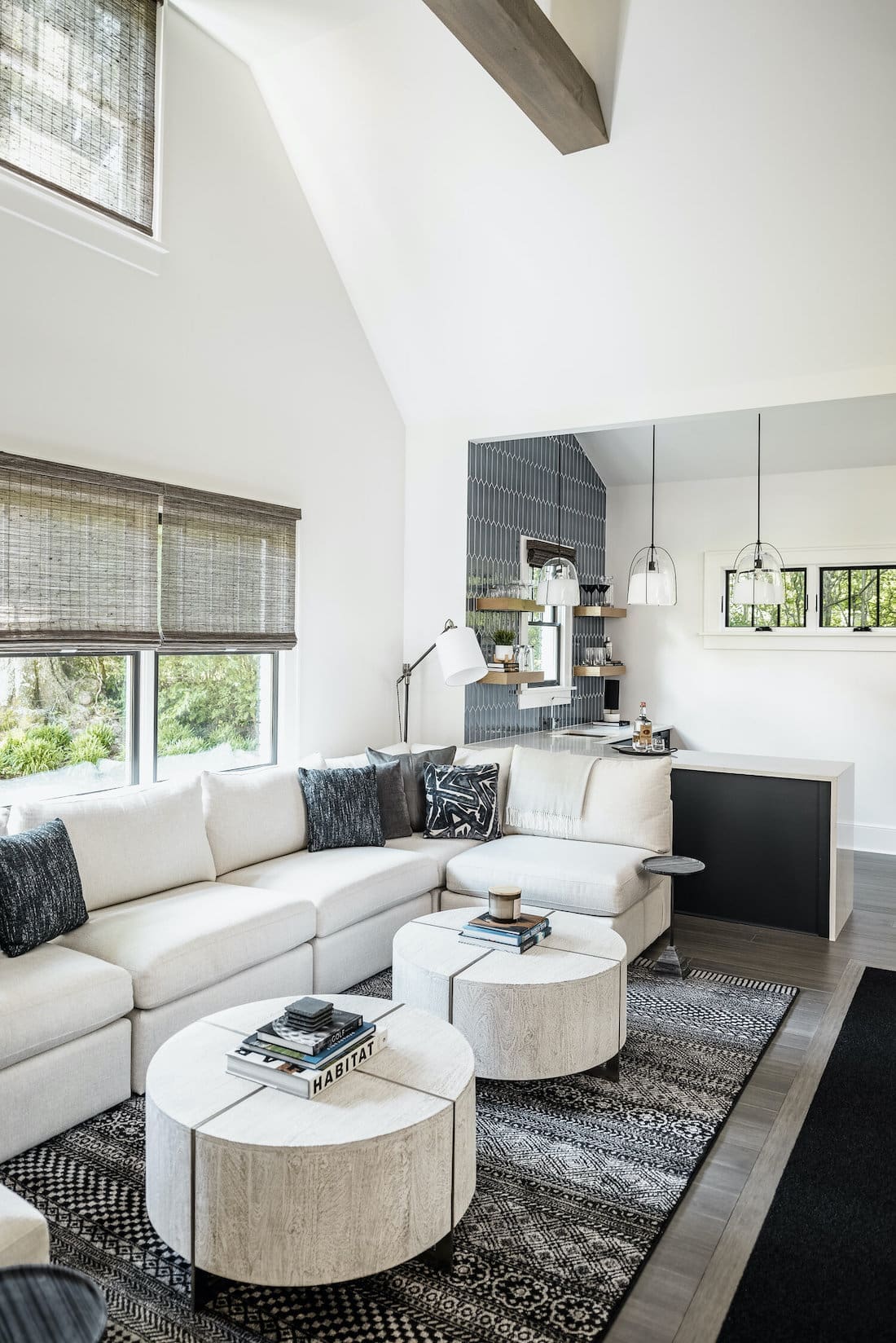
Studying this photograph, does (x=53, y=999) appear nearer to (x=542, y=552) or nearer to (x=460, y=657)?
(x=460, y=657)

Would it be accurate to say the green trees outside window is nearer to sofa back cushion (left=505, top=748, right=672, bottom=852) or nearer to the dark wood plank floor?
sofa back cushion (left=505, top=748, right=672, bottom=852)

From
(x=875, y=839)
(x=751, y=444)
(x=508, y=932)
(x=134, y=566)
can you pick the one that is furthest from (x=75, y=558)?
(x=875, y=839)

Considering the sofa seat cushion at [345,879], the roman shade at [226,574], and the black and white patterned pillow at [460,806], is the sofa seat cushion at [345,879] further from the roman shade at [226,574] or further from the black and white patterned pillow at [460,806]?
the roman shade at [226,574]

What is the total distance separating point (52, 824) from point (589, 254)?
11.4ft

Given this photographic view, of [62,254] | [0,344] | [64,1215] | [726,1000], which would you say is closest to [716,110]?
[62,254]

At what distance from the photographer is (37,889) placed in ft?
9.47

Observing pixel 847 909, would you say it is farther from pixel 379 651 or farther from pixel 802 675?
pixel 379 651

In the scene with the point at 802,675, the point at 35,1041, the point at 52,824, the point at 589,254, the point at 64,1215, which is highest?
the point at 589,254

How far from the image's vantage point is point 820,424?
241 inches

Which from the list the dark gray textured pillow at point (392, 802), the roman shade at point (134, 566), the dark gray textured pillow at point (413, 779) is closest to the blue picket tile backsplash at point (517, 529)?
the dark gray textured pillow at point (413, 779)

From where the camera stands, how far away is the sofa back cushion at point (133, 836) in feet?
10.6

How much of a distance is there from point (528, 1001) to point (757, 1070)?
2.91ft

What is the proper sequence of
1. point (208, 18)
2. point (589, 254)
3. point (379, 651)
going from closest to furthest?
point (208, 18) < point (589, 254) < point (379, 651)

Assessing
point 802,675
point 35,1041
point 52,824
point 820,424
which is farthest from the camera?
point 802,675
